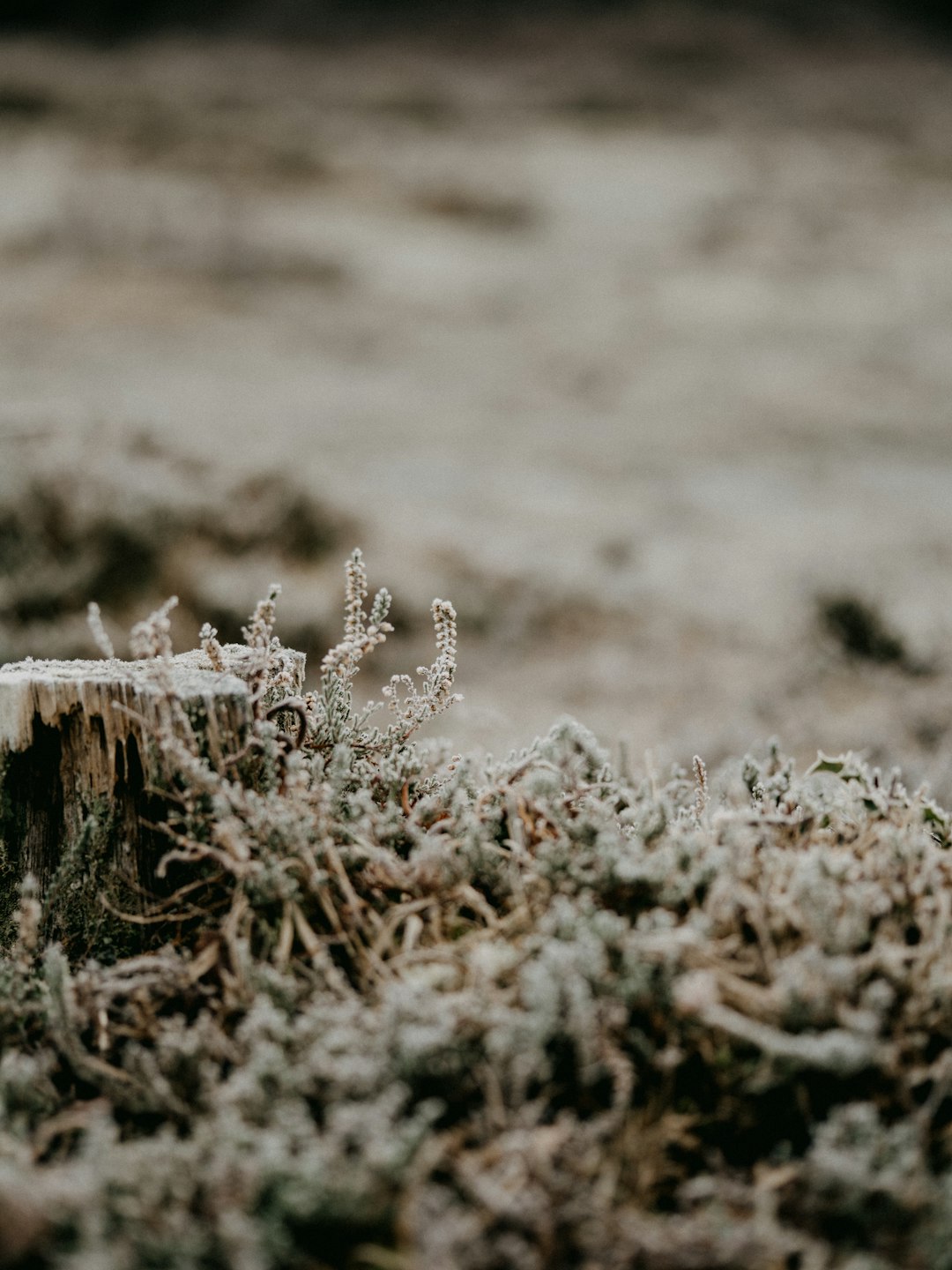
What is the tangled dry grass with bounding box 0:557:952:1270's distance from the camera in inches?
51.4

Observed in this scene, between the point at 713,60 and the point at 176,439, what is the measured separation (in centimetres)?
2522

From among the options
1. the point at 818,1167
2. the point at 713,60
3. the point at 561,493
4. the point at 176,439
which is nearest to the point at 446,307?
the point at 561,493

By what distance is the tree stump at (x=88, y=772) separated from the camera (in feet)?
6.75

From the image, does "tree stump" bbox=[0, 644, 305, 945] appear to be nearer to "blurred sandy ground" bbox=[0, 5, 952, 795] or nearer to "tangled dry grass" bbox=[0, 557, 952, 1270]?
"tangled dry grass" bbox=[0, 557, 952, 1270]

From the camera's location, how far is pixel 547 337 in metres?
17.9

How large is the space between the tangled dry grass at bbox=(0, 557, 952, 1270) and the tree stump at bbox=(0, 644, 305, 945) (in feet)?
0.18

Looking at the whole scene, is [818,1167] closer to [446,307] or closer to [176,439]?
[176,439]

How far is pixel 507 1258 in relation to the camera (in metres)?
1.28

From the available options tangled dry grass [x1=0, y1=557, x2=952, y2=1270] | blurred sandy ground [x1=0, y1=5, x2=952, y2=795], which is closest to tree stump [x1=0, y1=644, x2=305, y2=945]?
tangled dry grass [x1=0, y1=557, x2=952, y2=1270]

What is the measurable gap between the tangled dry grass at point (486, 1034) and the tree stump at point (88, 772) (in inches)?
2.1

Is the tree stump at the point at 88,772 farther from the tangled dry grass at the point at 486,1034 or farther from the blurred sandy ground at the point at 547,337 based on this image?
the blurred sandy ground at the point at 547,337

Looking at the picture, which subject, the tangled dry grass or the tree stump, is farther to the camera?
the tree stump

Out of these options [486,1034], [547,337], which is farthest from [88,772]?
[547,337]

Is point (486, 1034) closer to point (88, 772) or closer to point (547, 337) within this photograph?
point (88, 772)
